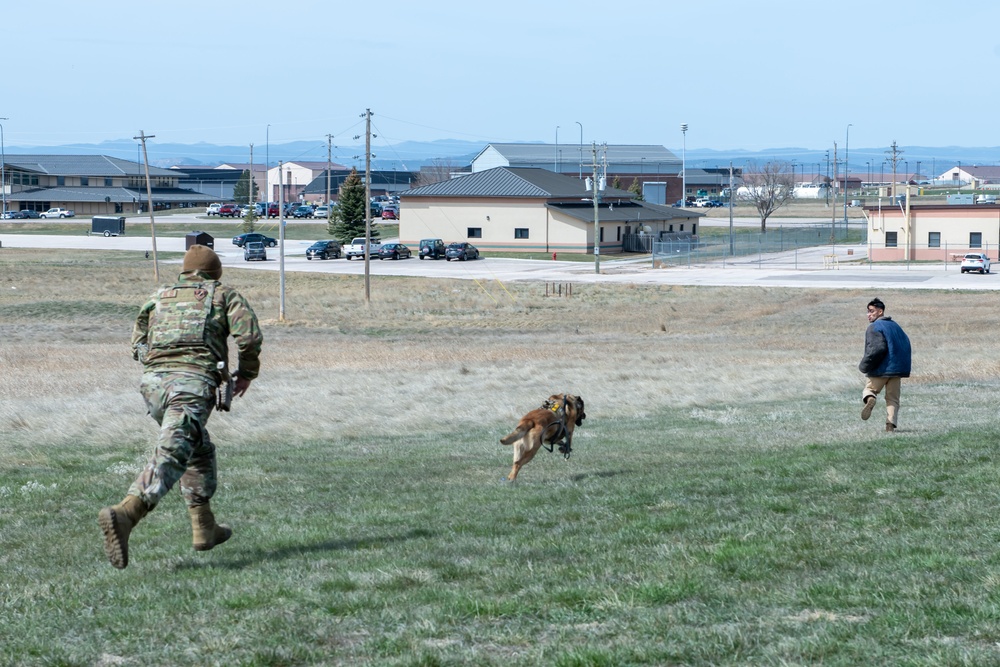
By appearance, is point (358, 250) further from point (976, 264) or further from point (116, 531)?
point (116, 531)

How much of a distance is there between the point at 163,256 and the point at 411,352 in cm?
6215

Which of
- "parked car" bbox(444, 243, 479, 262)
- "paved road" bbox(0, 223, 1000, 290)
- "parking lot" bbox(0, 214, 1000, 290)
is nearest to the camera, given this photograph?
"paved road" bbox(0, 223, 1000, 290)

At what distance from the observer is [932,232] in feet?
280

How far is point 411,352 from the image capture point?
3312cm

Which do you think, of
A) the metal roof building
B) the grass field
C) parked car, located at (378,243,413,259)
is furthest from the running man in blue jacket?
the metal roof building

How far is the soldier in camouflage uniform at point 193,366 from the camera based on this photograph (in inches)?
290

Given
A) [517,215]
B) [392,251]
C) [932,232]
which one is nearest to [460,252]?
[392,251]

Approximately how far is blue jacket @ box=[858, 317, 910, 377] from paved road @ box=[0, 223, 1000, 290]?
170ft

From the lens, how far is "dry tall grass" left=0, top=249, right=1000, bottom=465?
19.7 meters

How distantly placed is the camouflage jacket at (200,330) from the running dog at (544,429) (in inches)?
139

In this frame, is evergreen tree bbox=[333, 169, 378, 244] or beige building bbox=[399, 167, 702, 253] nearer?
beige building bbox=[399, 167, 702, 253]

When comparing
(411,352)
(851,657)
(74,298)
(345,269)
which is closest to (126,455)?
(851,657)

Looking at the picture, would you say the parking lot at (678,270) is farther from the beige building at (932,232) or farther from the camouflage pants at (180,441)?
the camouflage pants at (180,441)

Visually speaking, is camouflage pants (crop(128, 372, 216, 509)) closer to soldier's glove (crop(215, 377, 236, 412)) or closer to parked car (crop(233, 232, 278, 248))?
soldier's glove (crop(215, 377, 236, 412))
